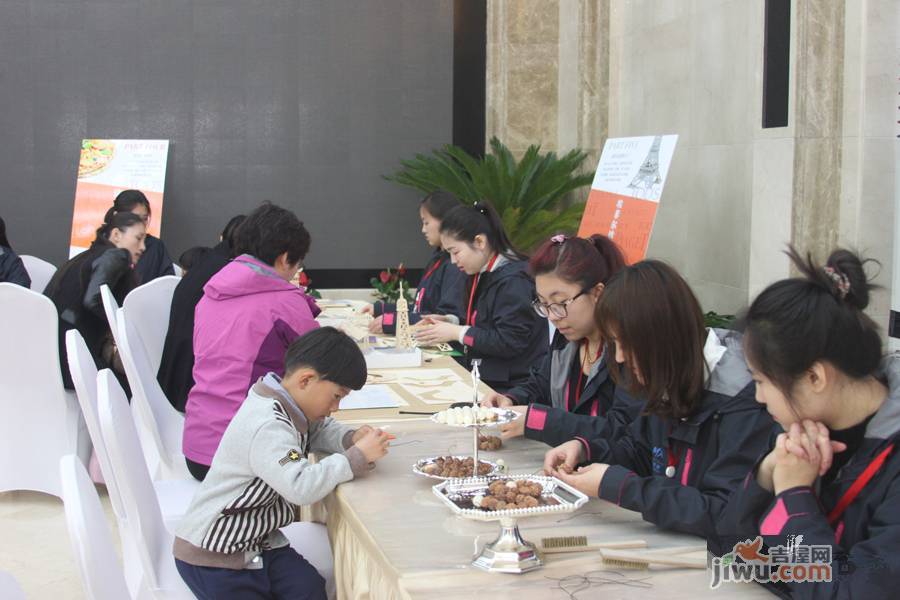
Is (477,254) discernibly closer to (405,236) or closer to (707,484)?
(707,484)

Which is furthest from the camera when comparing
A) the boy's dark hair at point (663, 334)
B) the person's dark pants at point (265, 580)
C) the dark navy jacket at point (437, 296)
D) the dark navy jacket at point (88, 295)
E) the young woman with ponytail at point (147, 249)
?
the young woman with ponytail at point (147, 249)

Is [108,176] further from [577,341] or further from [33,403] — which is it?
[577,341]

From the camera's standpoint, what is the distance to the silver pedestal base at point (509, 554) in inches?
73.5

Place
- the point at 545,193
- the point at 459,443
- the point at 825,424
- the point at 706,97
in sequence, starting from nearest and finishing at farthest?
the point at 825,424, the point at 459,443, the point at 706,97, the point at 545,193

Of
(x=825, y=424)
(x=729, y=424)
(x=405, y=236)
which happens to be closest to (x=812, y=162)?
(x=729, y=424)

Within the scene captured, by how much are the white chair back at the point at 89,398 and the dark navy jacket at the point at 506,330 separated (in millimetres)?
1712

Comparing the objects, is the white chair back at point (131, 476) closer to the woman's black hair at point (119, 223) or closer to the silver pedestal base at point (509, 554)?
the silver pedestal base at point (509, 554)

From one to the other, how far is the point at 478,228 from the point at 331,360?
6.91 ft

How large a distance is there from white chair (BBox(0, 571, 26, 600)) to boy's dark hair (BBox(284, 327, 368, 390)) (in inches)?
35.0

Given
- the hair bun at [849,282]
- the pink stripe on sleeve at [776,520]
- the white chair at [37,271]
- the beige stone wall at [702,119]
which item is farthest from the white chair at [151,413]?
the white chair at [37,271]

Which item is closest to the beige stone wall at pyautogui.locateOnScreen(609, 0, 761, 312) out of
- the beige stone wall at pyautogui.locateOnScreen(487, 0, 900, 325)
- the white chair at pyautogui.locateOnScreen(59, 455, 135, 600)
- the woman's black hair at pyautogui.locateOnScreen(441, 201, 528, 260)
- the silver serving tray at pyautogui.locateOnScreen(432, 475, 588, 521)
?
the beige stone wall at pyautogui.locateOnScreen(487, 0, 900, 325)

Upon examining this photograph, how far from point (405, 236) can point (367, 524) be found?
7300 mm

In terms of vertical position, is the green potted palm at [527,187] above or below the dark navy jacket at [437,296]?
above

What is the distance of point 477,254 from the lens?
4.57 m
